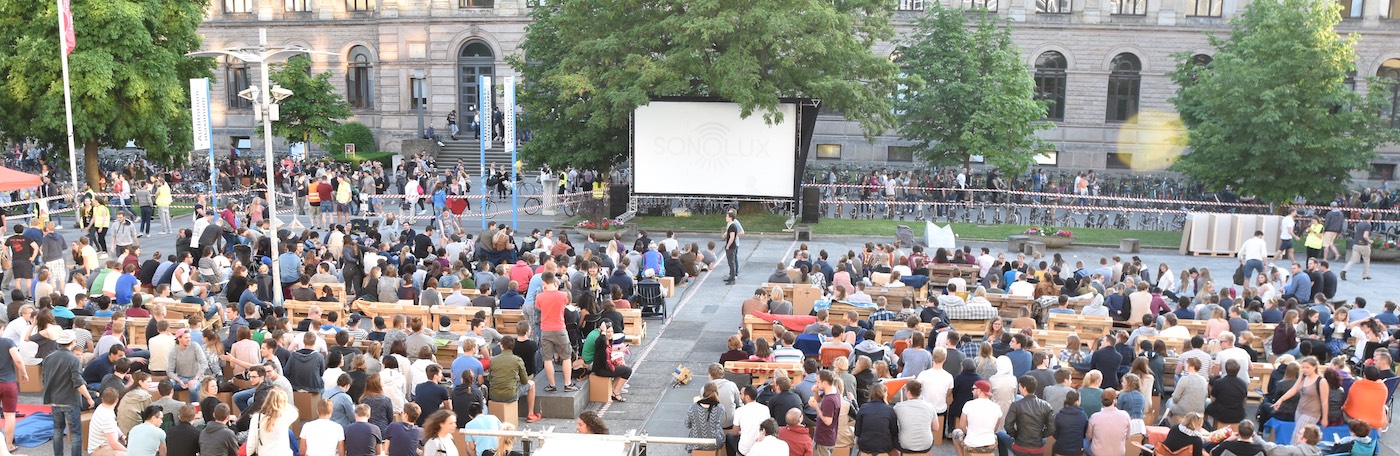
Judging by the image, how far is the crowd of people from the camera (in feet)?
37.9

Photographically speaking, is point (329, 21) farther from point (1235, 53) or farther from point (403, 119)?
point (1235, 53)

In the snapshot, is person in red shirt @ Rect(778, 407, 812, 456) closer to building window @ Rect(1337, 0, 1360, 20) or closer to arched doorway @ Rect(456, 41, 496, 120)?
arched doorway @ Rect(456, 41, 496, 120)

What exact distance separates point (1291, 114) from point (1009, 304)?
52.9ft

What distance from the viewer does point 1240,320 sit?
1603cm

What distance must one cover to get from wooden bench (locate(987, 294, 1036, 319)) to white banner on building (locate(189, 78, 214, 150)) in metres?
20.9

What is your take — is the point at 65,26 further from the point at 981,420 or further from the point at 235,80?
the point at 981,420

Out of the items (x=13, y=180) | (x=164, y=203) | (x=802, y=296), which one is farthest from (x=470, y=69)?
(x=802, y=296)

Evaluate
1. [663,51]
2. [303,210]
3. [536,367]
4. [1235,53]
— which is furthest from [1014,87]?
[536,367]

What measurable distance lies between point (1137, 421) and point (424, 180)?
29909 millimetres

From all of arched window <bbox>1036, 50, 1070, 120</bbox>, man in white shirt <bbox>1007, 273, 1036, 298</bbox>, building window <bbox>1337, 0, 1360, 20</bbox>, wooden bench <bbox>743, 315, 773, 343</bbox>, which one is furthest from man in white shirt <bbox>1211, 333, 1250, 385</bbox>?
building window <bbox>1337, 0, 1360, 20</bbox>

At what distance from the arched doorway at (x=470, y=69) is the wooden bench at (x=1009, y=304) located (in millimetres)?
34341

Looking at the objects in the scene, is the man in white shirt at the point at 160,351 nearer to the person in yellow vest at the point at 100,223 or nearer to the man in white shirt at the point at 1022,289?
the man in white shirt at the point at 1022,289

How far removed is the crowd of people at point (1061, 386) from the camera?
37.9 ft

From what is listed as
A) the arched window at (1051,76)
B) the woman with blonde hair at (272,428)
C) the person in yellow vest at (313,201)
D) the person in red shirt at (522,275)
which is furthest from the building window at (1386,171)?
the woman with blonde hair at (272,428)
